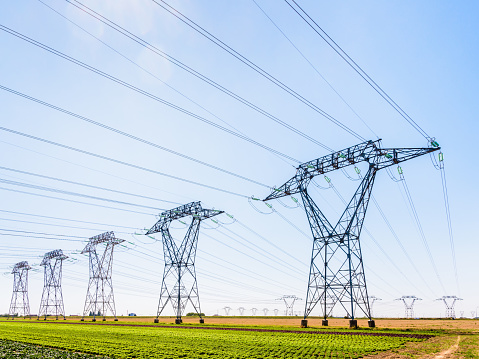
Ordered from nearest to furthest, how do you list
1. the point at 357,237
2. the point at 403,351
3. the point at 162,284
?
the point at 403,351, the point at 357,237, the point at 162,284

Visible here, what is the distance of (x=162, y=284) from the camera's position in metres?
64.4

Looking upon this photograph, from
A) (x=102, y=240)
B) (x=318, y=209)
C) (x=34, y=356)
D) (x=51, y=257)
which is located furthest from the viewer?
(x=51, y=257)

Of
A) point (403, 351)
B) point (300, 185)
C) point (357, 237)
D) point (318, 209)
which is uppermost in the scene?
point (300, 185)

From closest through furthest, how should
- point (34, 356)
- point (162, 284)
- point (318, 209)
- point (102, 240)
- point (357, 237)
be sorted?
point (34, 356)
point (357, 237)
point (318, 209)
point (162, 284)
point (102, 240)

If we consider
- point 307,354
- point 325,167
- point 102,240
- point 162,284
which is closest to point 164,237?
point 162,284

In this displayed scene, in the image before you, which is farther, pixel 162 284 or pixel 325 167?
pixel 162 284

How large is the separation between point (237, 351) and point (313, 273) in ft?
83.4

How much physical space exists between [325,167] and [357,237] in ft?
32.6

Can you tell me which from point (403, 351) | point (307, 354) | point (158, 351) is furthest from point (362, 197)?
point (158, 351)

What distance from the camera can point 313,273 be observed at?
46.5 metres

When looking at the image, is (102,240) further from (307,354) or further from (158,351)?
(307,354)

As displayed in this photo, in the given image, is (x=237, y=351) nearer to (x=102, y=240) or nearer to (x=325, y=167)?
(x=325, y=167)

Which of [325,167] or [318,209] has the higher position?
[325,167]

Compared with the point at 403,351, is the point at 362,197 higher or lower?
higher
